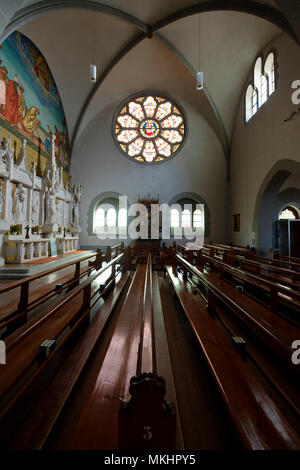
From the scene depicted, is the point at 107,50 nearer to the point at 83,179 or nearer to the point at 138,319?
the point at 83,179

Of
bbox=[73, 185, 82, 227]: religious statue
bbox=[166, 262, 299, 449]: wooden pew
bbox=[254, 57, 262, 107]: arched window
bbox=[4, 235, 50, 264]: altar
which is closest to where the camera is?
bbox=[166, 262, 299, 449]: wooden pew

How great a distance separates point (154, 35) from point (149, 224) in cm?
768

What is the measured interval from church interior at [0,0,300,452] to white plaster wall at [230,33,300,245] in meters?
0.08

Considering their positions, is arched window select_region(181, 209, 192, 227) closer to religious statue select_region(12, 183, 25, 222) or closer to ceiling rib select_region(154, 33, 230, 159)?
ceiling rib select_region(154, 33, 230, 159)

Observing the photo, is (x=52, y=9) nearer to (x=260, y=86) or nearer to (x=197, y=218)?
(x=260, y=86)

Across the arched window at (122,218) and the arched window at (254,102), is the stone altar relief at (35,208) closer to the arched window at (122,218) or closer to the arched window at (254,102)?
the arched window at (122,218)

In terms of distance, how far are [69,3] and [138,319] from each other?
9271 millimetres

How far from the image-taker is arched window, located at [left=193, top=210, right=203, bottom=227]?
11.6 metres

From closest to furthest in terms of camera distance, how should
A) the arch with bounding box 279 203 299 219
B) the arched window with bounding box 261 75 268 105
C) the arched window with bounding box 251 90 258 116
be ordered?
the arched window with bounding box 261 75 268 105 < the arched window with bounding box 251 90 258 116 < the arch with bounding box 279 203 299 219

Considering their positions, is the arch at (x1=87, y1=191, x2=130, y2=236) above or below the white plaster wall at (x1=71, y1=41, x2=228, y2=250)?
below

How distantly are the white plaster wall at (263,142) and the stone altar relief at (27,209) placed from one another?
7696mm

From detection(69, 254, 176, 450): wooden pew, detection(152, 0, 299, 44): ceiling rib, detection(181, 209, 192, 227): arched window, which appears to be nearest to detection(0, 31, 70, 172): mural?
detection(152, 0, 299, 44): ceiling rib
